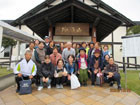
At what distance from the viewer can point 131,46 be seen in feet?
10.1

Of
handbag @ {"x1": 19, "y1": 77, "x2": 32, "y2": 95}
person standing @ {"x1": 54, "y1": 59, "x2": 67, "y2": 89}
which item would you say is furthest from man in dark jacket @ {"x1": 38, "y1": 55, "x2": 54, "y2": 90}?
handbag @ {"x1": 19, "y1": 77, "x2": 32, "y2": 95}

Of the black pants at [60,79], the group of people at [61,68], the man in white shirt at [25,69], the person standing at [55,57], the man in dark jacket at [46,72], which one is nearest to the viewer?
the man in white shirt at [25,69]

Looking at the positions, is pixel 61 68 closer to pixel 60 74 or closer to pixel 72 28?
pixel 60 74

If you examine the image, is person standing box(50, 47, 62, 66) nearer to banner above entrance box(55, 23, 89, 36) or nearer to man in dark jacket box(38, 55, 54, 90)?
man in dark jacket box(38, 55, 54, 90)

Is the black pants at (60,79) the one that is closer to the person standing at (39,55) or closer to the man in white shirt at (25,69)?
the person standing at (39,55)

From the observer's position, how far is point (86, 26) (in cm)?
579

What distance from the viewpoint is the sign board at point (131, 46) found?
2.93 meters

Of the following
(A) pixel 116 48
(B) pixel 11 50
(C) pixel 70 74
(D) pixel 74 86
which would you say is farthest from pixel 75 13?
(B) pixel 11 50

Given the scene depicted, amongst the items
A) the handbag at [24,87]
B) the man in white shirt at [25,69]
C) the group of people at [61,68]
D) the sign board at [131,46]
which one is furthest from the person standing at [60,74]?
the sign board at [131,46]

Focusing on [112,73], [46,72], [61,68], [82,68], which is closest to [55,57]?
[61,68]

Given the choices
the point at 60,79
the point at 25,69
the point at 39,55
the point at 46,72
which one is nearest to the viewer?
the point at 25,69

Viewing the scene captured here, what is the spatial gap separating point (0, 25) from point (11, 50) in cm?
962

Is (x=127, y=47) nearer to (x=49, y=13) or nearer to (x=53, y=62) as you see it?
(x=53, y=62)

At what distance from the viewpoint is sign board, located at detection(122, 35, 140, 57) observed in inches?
115
